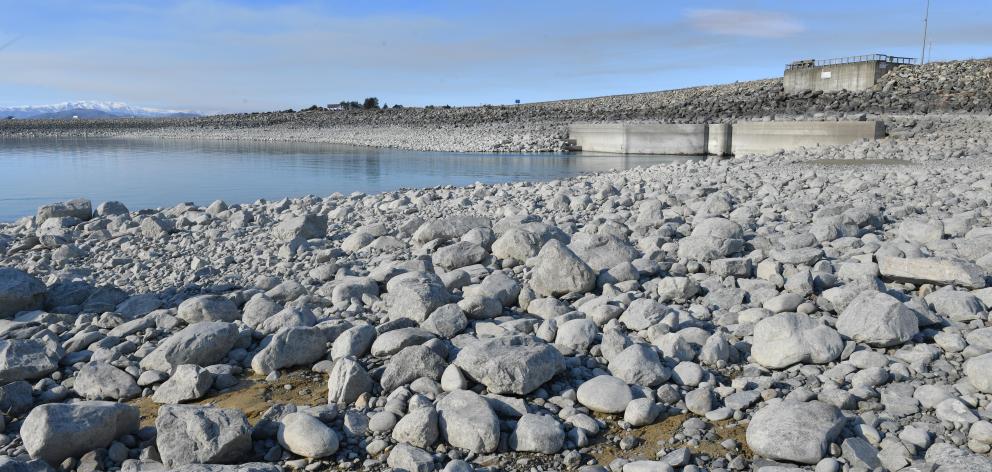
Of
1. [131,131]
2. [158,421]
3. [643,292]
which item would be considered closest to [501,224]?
[643,292]

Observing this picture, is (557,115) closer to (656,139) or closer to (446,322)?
(656,139)

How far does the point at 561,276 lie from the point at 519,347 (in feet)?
4.49

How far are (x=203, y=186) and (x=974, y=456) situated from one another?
18.1m

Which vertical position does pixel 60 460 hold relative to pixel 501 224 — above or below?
below

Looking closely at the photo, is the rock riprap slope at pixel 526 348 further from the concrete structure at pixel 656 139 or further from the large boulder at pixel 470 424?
the concrete structure at pixel 656 139

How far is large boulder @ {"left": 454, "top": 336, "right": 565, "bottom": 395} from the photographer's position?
331 cm

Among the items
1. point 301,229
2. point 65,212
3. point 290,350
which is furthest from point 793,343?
point 65,212

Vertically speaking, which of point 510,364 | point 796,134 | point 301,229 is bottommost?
point 510,364

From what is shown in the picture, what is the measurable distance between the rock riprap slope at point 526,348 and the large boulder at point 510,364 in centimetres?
1


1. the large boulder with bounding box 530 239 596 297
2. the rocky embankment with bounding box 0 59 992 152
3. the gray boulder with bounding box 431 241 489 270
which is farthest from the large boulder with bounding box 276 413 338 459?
the rocky embankment with bounding box 0 59 992 152

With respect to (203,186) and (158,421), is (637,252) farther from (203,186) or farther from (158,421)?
(203,186)

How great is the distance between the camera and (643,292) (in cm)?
476

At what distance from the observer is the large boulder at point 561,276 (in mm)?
4793

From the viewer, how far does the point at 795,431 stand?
2.77 m
